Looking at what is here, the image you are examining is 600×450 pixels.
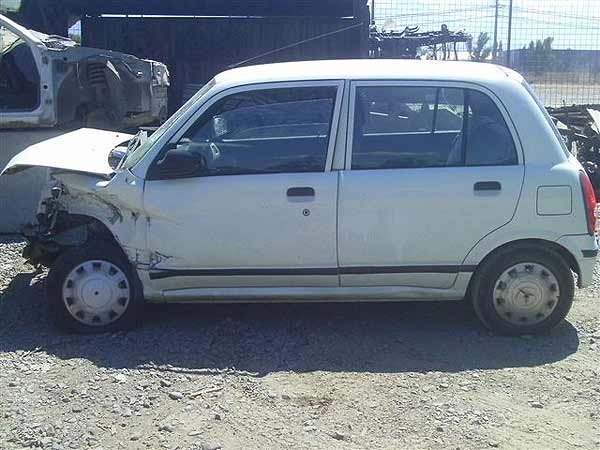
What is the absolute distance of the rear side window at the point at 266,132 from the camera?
Result: 5133mm

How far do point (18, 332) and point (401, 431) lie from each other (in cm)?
284

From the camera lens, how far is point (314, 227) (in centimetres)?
507

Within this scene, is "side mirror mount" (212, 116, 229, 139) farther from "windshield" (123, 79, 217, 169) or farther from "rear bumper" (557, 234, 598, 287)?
"rear bumper" (557, 234, 598, 287)

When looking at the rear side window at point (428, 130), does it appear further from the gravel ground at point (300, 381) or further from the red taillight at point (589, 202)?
the gravel ground at point (300, 381)

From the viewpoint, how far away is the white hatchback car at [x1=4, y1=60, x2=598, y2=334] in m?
5.06

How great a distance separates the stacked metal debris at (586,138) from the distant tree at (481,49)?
4529 millimetres

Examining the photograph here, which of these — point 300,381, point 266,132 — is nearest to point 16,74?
point 266,132

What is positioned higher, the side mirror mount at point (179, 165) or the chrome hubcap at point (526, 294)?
the side mirror mount at point (179, 165)

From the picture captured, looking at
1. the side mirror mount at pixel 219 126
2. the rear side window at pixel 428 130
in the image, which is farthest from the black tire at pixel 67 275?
the rear side window at pixel 428 130

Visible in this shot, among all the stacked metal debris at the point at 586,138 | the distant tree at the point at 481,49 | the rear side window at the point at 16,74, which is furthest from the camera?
the distant tree at the point at 481,49

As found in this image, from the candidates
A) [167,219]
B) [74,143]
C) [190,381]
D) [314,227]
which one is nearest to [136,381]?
[190,381]

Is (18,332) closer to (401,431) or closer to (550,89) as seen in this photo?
(401,431)

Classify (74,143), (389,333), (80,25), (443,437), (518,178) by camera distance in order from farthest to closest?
(80,25), (74,143), (389,333), (518,178), (443,437)

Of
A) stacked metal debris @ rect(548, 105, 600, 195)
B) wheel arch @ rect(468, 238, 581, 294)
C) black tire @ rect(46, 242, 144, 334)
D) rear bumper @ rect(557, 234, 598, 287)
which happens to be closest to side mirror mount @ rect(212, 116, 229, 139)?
black tire @ rect(46, 242, 144, 334)
